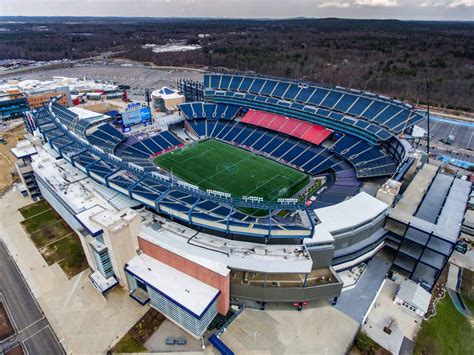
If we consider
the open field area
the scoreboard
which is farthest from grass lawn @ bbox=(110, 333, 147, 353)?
the scoreboard

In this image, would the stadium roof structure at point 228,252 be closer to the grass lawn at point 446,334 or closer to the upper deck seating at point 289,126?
the grass lawn at point 446,334

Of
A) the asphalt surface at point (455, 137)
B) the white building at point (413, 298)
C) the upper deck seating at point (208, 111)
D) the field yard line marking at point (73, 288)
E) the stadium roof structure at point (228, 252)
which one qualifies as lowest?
the field yard line marking at point (73, 288)

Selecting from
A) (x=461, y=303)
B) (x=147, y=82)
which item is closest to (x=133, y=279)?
(x=461, y=303)

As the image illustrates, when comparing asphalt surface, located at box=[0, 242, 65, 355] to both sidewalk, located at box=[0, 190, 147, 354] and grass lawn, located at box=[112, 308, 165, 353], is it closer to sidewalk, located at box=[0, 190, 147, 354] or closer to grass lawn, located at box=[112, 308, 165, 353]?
sidewalk, located at box=[0, 190, 147, 354]

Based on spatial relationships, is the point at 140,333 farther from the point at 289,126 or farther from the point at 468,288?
the point at 289,126

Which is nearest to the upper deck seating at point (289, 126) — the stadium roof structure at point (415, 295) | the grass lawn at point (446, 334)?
the stadium roof structure at point (415, 295)

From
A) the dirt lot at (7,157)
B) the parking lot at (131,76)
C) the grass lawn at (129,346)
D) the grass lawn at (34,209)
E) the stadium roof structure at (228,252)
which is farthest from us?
the parking lot at (131,76)
